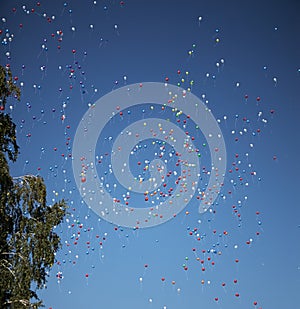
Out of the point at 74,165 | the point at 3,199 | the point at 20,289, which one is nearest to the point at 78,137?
the point at 74,165

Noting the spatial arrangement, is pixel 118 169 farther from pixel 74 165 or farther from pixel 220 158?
pixel 220 158

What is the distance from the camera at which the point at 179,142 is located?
8891mm

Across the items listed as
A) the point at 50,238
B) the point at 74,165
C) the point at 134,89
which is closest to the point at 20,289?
the point at 50,238

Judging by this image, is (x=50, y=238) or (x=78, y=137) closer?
(x=50, y=238)

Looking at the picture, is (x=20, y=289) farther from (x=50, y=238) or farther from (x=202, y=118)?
(x=202, y=118)

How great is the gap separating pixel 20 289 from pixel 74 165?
7.04 ft

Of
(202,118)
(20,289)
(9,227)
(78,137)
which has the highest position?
(202,118)

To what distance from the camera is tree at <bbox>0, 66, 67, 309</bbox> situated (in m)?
7.33

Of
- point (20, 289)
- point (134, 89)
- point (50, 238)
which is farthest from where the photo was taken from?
point (134, 89)

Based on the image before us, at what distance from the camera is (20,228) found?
772cm

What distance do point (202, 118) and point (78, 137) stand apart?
73.3 inches

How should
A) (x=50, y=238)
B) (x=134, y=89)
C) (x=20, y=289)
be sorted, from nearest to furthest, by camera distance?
(x=20, y=289) < (x=50, y=238) < (x=134, y=89)

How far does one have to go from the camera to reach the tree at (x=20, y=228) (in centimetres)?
733

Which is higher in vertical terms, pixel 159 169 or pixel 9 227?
pixel 159 169
